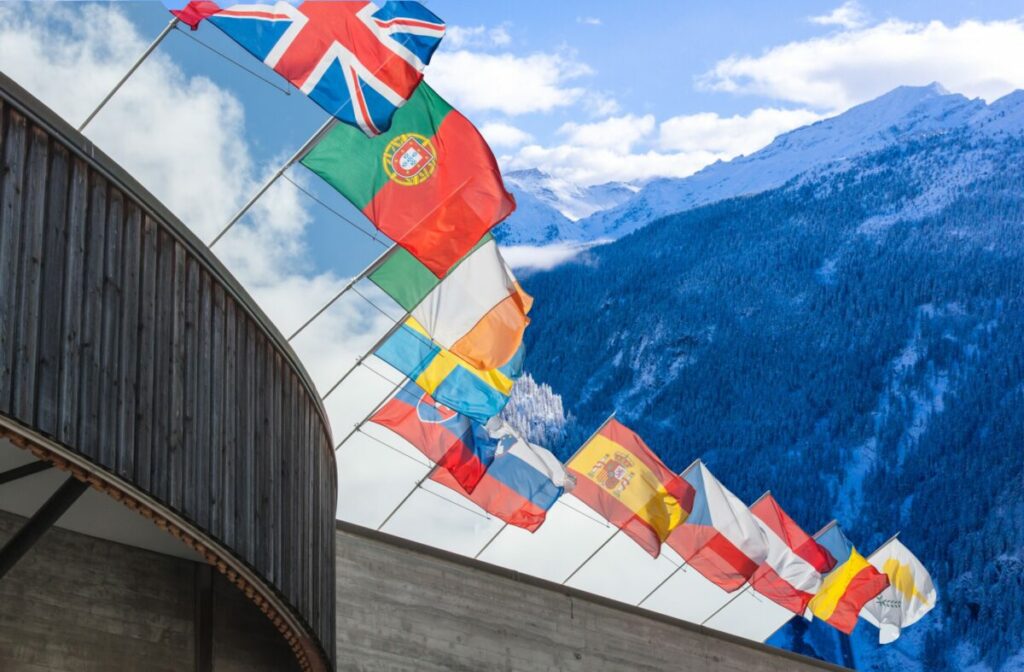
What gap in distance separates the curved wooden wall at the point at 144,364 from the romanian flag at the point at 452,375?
846cm

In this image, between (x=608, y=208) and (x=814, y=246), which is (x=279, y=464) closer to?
(x=814, y=246)

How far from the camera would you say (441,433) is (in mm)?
19484

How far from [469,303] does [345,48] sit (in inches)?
157

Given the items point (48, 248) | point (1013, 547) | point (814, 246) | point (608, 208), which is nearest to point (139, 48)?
point (48, 248)

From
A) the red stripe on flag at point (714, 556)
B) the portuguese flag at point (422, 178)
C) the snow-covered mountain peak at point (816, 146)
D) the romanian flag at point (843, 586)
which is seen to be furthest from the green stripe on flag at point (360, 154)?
the snow-covered mountain peak at point (816, 146)

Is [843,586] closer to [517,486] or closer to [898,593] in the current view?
[898,593]

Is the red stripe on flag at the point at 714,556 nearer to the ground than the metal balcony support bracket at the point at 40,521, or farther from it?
farther from it

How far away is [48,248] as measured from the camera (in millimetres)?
7098

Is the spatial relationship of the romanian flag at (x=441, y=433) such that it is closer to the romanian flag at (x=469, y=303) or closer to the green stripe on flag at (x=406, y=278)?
the romanian flag at (x=469, y=303)

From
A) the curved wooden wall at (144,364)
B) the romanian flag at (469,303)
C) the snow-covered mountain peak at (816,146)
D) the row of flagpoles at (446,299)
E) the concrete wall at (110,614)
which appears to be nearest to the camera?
the curved wooden wall at (144,364)

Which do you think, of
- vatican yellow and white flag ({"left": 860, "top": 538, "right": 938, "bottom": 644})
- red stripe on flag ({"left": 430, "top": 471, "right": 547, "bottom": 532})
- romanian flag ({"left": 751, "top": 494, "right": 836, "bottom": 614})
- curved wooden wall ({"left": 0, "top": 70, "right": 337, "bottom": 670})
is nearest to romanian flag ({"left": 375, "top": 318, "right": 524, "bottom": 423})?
red stripe on flag ({"left": 430, "top": 471, "right": 547, "bottom": 532})

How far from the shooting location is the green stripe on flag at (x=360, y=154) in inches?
645

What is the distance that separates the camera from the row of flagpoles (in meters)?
15.3

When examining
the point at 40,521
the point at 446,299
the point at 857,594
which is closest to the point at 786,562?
the point at 857,594
